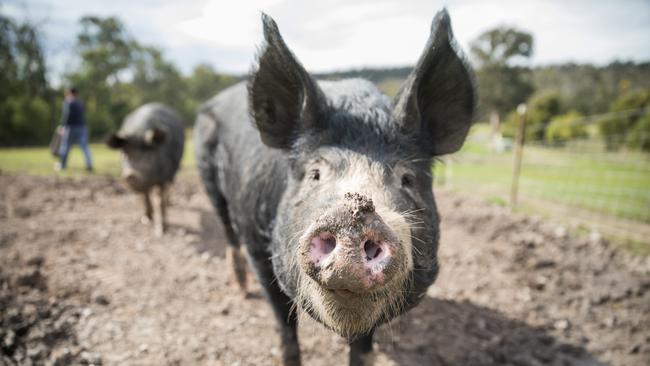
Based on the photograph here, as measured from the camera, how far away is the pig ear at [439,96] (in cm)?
213

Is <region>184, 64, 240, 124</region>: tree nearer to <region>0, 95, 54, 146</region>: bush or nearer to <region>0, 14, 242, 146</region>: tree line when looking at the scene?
<region>0, 14, 242, 146</region>: tree line

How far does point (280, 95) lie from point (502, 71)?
175 feet

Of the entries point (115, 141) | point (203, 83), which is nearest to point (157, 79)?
point (203, 83)

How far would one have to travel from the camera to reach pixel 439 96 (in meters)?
2.48

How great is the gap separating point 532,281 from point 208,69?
72748 millimetres

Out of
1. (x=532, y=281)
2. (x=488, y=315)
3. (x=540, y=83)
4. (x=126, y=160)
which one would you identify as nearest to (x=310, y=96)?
(x=488, y=315)

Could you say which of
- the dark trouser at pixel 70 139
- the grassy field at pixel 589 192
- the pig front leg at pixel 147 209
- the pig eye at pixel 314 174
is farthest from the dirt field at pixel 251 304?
the dark trouser at pixel 70 139

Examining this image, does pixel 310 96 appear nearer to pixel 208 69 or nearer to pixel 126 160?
pixel 126 160

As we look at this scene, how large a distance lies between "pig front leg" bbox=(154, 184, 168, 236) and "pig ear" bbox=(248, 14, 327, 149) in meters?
4.58

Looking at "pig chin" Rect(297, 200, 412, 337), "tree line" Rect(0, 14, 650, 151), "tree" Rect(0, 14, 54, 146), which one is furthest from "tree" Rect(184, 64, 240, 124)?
"pig chin" Rect(297, 200, 412, 337)

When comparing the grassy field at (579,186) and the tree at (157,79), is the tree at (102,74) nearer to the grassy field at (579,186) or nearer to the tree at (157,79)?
the tree at (157,79)

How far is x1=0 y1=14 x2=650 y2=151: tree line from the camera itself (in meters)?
24.9

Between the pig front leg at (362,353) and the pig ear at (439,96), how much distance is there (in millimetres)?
1517

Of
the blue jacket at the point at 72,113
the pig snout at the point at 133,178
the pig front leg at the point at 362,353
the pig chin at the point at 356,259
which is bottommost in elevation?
the pig front leg at the point at 362,353
